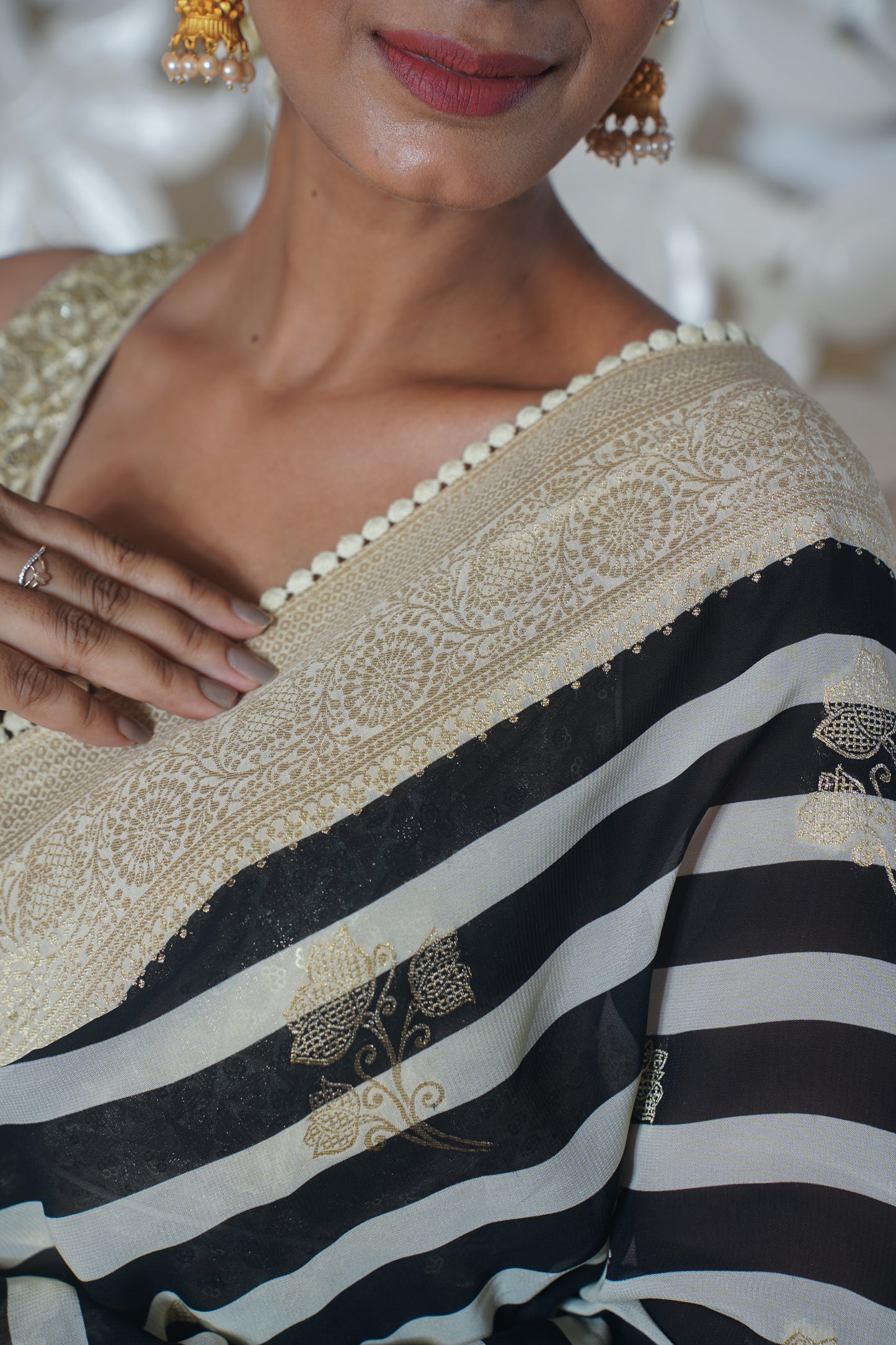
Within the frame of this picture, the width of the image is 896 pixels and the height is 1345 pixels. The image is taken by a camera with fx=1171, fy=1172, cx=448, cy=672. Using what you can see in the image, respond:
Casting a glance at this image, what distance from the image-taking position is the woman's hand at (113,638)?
2.67 ft

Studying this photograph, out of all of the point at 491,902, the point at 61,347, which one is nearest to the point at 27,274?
the point at 61,347

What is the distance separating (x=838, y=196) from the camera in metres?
1.84

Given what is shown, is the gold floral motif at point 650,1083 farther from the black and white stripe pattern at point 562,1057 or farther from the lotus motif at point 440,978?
the lotus motif at point 440,978

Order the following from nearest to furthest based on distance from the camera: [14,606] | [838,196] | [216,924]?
1. [216,924]
2. [14,606]
3. [838,196]

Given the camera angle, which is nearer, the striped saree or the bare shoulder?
the striped saree

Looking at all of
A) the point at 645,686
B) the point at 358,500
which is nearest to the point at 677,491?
the point at 645,686

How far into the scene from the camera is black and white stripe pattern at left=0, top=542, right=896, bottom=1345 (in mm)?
721

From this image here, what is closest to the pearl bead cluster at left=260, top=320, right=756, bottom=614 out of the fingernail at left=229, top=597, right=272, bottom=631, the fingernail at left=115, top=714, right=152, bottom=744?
the fingernail at left=229, top=597, right=272, bottom=631

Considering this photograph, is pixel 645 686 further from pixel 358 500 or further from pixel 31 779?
pixel 31 779

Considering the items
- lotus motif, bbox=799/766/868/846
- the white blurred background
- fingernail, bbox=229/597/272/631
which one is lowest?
lotus motif, bbox=799/766/868/846

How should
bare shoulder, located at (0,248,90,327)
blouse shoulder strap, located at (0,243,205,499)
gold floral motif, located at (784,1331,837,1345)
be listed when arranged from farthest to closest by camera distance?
1. bare shoulder, located at (0,248,90,327)
2. blouse shoulder strap, located at (0,243,205,499)
3. gold floral motif, located at (784,1331,837,1345)

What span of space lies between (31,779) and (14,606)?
13 centimetres

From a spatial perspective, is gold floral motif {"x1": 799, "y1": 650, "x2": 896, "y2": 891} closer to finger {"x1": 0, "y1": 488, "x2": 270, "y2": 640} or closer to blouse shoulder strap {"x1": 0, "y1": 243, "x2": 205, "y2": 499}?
finger {"x1": 0, "y1": 488, "x2": 270, "y2": 640}

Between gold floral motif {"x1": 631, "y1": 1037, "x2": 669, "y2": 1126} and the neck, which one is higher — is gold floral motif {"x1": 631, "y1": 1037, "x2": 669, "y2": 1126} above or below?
below
